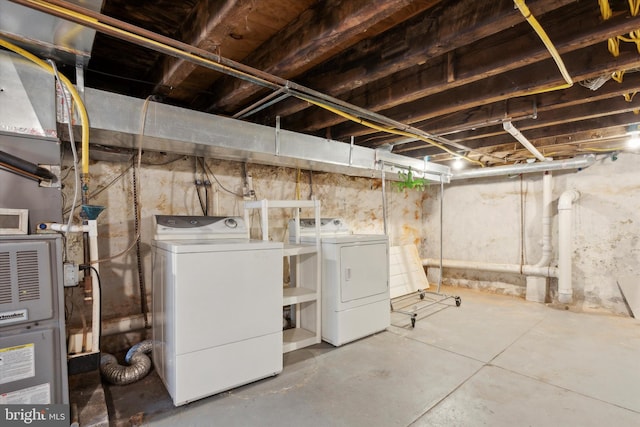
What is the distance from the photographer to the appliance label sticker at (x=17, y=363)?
137 centimetres

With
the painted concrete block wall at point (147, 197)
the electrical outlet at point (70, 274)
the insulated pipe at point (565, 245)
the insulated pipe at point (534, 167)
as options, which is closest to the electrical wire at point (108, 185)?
the painted concrete block wall at point (147, 197)

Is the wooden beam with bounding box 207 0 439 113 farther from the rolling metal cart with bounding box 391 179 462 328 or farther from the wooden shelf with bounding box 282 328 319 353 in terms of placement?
the rolling metal cart with bounding box 391 179 462 328

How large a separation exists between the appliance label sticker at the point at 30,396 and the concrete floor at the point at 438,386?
0.43 m

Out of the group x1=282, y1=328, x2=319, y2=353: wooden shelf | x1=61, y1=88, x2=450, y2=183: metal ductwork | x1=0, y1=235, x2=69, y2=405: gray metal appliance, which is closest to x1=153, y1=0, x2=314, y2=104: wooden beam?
x1=61, y1=88, x2=450, y2=183: metal ductwork

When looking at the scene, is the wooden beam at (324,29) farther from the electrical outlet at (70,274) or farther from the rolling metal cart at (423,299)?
the rolling metal cart at (423,299)

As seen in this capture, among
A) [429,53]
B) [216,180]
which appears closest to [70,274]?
[216,180]

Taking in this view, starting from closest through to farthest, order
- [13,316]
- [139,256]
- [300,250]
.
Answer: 1. [13,316]
2. [139,256]
3. [300,250]

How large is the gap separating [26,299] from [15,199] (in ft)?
1.91

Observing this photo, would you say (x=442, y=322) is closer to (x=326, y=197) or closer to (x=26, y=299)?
(x=326, y=197)

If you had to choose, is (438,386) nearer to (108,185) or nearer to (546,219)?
(108,185)

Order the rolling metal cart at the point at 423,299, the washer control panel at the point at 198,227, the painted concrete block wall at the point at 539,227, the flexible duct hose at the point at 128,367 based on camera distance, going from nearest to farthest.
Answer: the flexible duct hose at the point at 128,367
the washer control panel at the point at 198,227
the painted concrete block wall at the point at 539,227
the rolling metal cart at the point at 423,299

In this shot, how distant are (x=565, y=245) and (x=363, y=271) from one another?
2856mm

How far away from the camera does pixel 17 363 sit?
140cm

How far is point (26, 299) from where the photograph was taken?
1.43 metres
